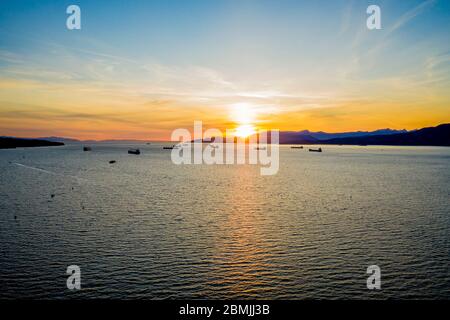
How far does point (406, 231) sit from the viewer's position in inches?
1458

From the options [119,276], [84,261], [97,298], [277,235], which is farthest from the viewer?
[277,235]

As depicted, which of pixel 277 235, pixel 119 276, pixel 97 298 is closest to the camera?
pixel 97 298

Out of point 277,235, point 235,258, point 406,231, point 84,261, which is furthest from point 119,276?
point 406,231

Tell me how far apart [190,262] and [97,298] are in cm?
831

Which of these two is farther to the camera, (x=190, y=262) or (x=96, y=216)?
(x=96, y=216)

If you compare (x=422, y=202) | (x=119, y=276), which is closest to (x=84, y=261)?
(x=119, y=276)

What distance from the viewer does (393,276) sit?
82.8 ft

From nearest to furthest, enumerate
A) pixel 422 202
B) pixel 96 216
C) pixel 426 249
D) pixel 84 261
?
pixel 84 261, pixel 426 249, pixel 96 216, pixel 422 202

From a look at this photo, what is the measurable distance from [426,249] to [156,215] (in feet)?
107

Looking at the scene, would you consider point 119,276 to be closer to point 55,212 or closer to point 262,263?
point 262,263

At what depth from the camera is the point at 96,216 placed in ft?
147

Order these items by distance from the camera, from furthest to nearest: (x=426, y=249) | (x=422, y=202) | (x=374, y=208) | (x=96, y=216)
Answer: (x=422, y=202) < (x=374, y=208) < (x=96, y=216) < (x=426, y=249)

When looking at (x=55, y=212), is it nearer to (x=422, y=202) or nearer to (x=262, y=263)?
(x=262, y=263)

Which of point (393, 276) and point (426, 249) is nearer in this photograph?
point (393, 276)
